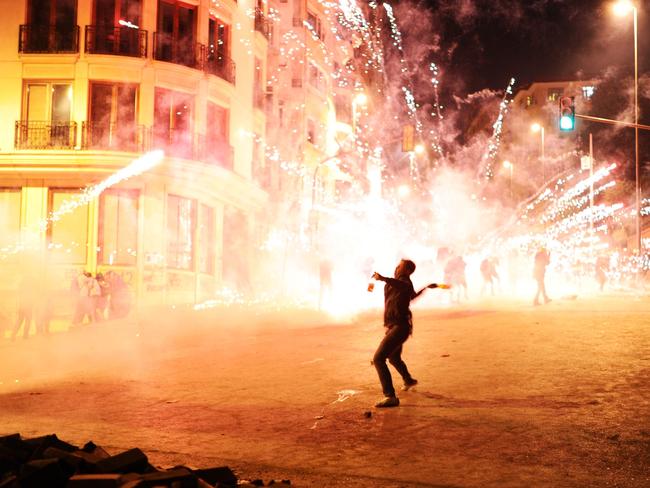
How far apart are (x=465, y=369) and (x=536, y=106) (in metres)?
95.3

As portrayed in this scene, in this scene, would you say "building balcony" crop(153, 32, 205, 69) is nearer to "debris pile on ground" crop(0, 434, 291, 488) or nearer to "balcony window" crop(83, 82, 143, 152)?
"balcony window" crop(83, 82, 143, 152)

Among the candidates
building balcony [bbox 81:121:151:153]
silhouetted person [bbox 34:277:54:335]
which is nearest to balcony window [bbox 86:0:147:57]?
building balcony [bbox 81:121:151:153]

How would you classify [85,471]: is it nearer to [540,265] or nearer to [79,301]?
[79,301]

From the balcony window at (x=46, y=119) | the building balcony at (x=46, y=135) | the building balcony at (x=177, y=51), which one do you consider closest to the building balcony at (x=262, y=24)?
the building balcony at (x=177, y=51)

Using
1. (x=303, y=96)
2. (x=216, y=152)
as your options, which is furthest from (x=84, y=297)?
(x=303, y=96)

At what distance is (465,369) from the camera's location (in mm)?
10789

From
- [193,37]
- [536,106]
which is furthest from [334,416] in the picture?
[536,106]

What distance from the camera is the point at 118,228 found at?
972 inches

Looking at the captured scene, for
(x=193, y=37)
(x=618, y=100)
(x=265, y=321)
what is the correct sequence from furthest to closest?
(x=618, y=100), (x=193, y=37), (x=265, y=321)

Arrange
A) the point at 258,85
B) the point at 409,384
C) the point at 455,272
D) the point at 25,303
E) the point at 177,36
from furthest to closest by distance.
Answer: the point at 258,85
the point at 177,36
the point at 455,272
the point at 25,303
the point at 409,384

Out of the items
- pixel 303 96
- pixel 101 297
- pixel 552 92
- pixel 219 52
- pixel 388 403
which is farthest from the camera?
pixel 552 92

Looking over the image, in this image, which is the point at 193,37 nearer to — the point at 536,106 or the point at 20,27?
the point at 20,27

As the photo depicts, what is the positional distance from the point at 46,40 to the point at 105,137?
3.67 m

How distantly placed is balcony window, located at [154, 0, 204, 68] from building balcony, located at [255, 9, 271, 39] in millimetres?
5481
